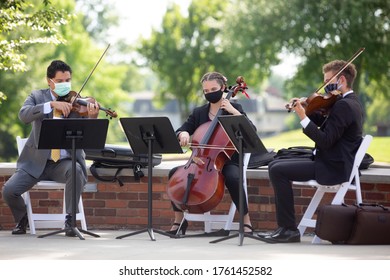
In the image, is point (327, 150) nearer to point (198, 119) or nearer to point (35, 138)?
point (198, 119)

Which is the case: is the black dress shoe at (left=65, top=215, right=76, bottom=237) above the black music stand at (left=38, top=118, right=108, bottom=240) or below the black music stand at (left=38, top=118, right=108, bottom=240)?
below

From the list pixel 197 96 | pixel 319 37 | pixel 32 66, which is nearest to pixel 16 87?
pixel 32 66

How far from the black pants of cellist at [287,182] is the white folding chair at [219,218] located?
1.72 ft

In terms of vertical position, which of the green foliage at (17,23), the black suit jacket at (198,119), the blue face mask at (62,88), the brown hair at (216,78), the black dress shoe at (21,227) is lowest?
the black dress shoe at (21,227)

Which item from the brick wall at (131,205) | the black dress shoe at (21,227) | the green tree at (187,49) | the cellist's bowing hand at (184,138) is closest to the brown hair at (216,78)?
the cellist's bowing hand at (184,138)

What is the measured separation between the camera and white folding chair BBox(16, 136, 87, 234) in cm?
976

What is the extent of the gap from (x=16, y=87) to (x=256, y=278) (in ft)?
112

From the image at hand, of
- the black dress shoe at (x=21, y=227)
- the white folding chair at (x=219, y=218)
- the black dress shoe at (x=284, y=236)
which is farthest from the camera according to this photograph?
the black dress shoe at (x=21, y=227)

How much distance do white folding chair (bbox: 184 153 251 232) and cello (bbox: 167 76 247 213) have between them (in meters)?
0.53

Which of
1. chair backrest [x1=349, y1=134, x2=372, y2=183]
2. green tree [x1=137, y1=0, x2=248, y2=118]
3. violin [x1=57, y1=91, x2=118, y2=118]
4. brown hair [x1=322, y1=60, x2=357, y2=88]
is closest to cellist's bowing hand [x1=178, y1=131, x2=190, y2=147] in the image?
violin [x1=57, y1=91, x2=118, y2=118]

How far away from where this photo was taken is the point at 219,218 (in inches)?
392

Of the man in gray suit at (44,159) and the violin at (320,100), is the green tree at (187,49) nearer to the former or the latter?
the man in gray suit at (44,159)

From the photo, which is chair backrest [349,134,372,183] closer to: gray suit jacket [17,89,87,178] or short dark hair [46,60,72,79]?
gray suit jacket [17,89,87,178]

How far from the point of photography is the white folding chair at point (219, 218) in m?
9.73
